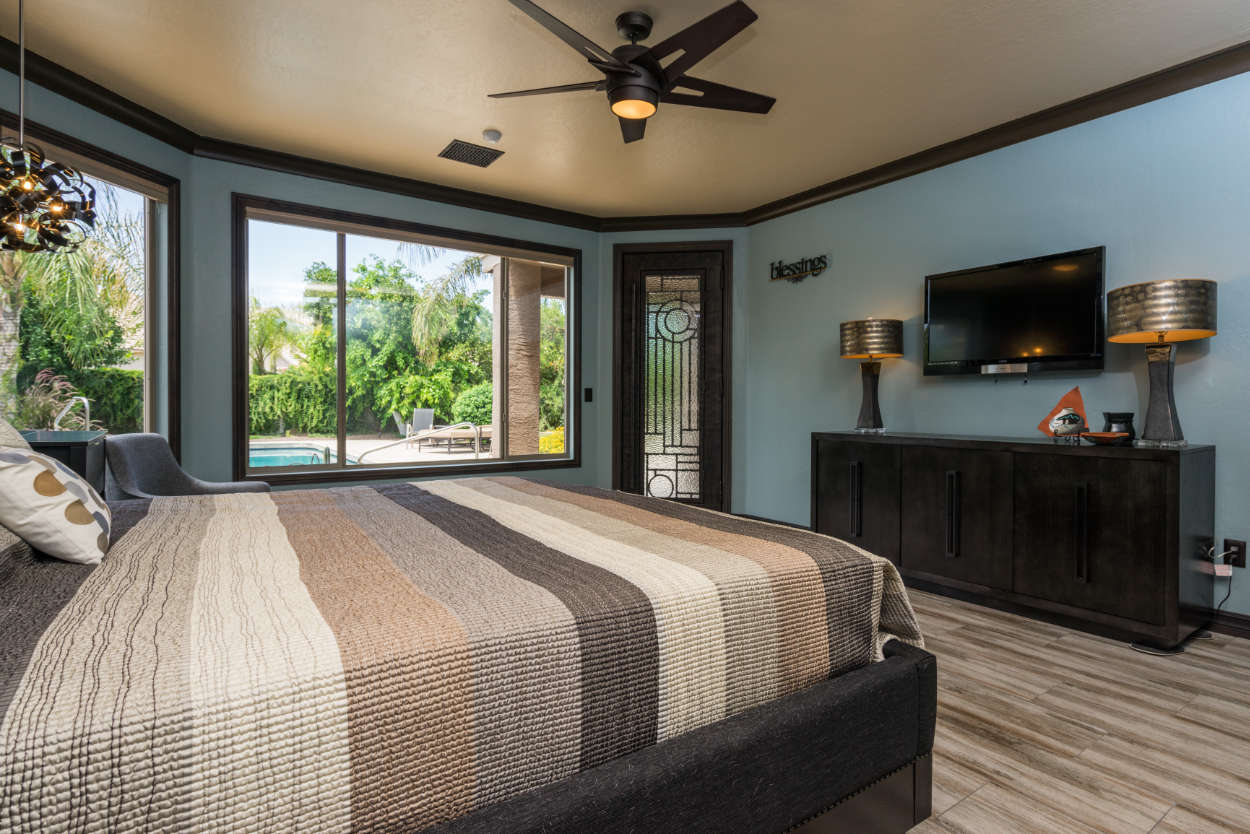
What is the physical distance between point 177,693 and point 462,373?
4369 millimetres

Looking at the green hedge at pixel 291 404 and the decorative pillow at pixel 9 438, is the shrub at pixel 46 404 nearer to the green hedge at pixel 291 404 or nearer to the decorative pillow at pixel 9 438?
the green hedge at pixel 291 404

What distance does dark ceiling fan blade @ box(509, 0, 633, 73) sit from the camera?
2.01 metres

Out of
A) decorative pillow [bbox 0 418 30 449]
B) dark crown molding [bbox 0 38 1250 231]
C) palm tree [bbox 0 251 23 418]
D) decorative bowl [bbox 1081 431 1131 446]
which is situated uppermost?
dark crown molding [bbox 0 38 1250 231]

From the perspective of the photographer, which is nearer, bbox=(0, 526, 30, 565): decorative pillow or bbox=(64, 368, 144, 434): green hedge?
bbox=(0, 526, 30, 565): decorative pillow

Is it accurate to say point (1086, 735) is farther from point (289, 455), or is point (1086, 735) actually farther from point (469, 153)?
point (289, 455)

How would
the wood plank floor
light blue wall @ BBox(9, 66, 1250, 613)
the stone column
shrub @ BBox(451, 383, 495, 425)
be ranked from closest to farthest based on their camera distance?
the wood plank floor < light blue wall @ BBox(9, 66, 1250, 613) < shrub @ BBox(451, 383, 495, 425) < the stone column

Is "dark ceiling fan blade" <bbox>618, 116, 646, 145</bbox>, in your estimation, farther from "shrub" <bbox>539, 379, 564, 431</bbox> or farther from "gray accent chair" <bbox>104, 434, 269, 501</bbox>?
"shrub" <bbox>539, 379, 564, 431</bbox>

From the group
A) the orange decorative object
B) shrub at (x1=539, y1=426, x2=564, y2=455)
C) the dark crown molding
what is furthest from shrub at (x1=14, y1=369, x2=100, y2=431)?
the orange decorative object

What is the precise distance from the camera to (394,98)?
10.8 feet

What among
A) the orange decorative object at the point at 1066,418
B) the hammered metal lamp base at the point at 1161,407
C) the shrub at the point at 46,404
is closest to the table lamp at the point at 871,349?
the orange decorative object at the point at 1066,418

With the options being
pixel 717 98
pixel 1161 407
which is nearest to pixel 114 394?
pixel 717 98

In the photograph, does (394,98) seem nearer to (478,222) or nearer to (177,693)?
(478,222)

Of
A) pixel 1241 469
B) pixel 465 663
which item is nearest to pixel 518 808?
pixel 465 663

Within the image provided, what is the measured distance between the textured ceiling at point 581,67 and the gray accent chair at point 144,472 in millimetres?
1797
